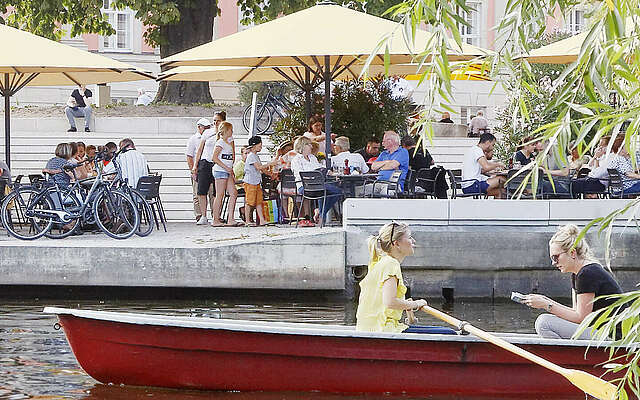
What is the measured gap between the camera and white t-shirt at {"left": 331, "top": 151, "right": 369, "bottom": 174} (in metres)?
16.6

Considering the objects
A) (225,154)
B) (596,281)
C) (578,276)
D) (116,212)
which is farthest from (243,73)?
(596,281)

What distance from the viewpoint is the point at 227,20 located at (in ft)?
160

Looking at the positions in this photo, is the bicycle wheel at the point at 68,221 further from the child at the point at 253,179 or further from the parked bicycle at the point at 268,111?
the parked bicycle at the point at 268,111

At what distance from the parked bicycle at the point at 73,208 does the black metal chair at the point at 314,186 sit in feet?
7.29

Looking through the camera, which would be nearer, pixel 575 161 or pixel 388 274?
pixel 388 274

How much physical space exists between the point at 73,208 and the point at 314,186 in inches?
124

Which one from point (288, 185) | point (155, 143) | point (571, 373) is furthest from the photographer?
point (155, 143)

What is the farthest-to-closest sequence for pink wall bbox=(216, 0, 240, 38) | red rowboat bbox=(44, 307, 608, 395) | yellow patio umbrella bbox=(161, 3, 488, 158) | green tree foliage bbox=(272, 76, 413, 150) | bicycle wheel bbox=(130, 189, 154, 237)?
pink wall bbox=(216, 0, 240, 38)
green tree foliage bbox=(272, 76, 413, 150)
bicycle wheel bbox=(130, 189, 154, 237)
yellow patio umbrella bbox=(161, 3, 488, 158)
red rowboat bbox=(44, 307, 608, 395)

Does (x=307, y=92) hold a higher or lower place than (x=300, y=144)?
higher

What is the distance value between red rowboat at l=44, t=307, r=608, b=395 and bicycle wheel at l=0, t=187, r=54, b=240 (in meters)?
5.82

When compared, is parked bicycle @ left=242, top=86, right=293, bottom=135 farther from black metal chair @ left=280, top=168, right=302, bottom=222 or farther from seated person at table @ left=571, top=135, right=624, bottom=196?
seated person at table @ left=571, top=135, right=624, bottom=196

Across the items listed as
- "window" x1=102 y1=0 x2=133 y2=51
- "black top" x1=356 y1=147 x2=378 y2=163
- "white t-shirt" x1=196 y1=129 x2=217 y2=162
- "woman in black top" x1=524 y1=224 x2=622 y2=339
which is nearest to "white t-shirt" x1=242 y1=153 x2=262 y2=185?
"white t-shirt" x1=196 y1=129 x2=217 y2=162

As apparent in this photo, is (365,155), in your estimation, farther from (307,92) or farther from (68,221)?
(68,221)

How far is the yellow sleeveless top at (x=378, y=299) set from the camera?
9.09m
